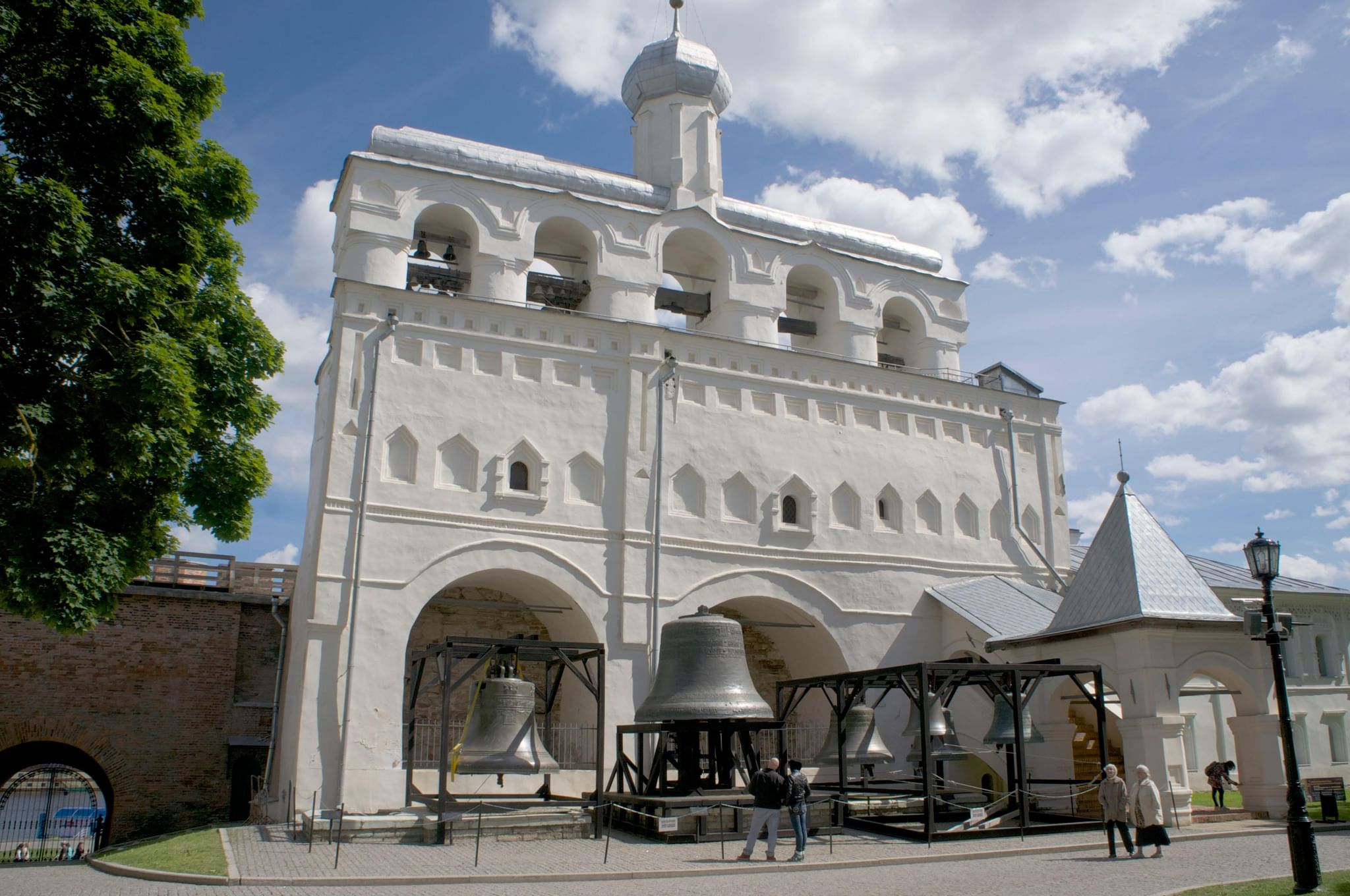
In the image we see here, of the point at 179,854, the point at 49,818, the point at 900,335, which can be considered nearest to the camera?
the point at 179,854

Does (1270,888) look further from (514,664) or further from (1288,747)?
(514,664)

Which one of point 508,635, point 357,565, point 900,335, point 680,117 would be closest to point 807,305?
point 900,335

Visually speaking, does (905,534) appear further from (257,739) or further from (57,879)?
(57,879)

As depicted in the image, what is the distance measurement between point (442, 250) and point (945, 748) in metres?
11.5

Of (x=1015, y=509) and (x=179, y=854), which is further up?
(x=1015, y=509)

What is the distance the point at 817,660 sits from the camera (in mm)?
19359

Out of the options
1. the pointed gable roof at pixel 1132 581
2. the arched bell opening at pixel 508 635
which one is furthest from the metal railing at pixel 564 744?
the pointed gable roof at pixel 1132 581

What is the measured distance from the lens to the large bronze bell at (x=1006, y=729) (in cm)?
1439

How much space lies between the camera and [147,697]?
17062 millimetres

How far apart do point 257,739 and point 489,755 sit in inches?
281

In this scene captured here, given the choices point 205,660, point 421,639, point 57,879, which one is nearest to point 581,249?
point 421,639

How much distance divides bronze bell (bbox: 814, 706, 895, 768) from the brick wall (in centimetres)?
888

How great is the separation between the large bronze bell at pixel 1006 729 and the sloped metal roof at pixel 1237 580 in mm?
8253

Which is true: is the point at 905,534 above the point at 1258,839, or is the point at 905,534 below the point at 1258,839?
above
